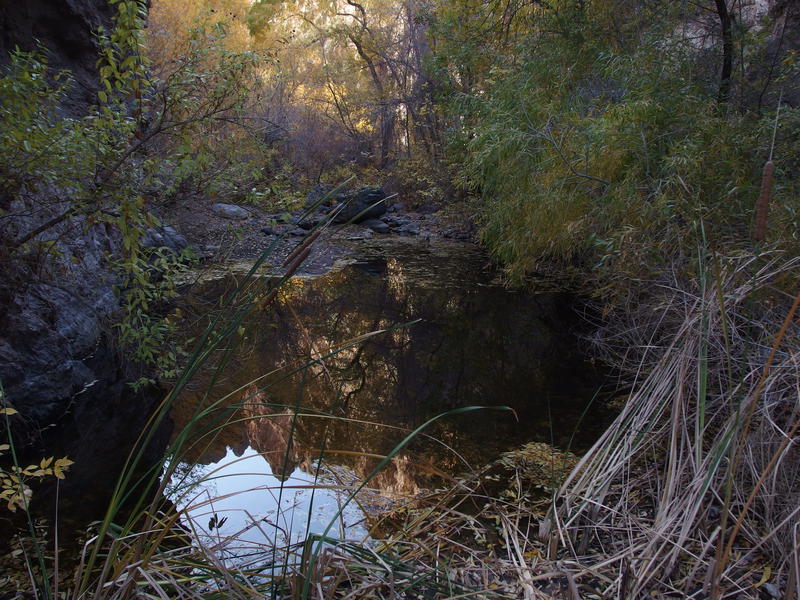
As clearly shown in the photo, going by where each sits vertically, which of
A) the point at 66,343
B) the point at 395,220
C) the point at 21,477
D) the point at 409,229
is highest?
the point at 395,220

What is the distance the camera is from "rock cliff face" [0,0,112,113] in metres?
4.64

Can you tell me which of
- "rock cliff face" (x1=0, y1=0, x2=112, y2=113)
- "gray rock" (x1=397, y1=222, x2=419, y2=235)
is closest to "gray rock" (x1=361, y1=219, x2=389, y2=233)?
"gray rock" (x1=397, y1=222, x2=419, y2=235)

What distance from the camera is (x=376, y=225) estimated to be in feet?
48.3

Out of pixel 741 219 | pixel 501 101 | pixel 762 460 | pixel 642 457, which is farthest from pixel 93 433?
pixel 501 101

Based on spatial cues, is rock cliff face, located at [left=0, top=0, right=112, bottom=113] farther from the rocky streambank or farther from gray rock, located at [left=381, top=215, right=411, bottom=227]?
gray rock, located at [left=381, top=215, right=411, bottom=227]

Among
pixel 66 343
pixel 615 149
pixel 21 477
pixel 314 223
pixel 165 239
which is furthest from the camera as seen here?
pixel 165 239

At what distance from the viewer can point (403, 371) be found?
5.15 m

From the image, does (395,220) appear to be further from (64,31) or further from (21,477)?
(21,477)

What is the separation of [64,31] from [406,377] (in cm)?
449

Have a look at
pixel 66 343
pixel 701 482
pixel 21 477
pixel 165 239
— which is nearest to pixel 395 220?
pixel 165 239

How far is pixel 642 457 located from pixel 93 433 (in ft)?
11.0

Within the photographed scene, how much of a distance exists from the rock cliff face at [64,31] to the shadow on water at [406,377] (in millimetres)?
2469

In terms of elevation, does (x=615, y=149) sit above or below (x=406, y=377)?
above

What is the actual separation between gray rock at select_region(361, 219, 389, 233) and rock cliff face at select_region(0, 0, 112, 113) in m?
9.29
